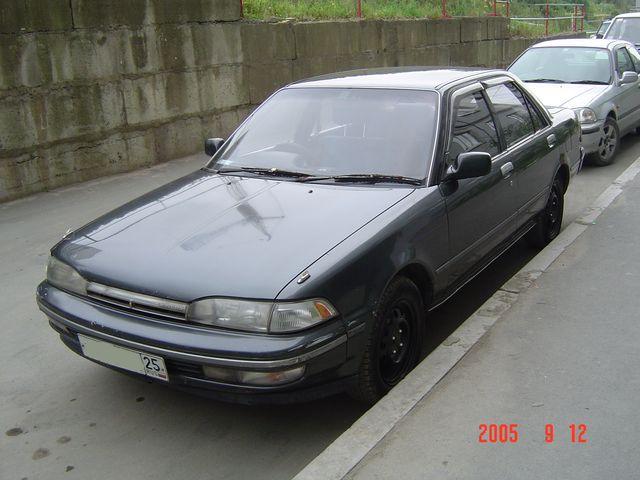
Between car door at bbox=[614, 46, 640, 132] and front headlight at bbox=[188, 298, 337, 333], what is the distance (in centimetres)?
769

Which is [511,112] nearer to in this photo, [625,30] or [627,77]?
[627,77]

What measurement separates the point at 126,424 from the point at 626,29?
47.6 ft

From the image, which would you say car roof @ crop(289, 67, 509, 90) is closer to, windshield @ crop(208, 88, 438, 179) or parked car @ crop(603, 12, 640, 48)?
windshield @ crop(208, 88, 438, 179)

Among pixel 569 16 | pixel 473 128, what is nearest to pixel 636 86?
pixel 473 128

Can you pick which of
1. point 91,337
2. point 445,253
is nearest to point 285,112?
point 445,253

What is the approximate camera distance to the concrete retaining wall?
24.1 feet

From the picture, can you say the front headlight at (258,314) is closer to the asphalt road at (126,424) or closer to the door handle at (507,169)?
the asphalt road at (126,424)

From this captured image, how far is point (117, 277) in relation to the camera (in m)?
3.18

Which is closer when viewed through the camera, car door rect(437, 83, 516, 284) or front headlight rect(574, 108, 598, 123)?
car door rect(437, 83, 516, 284)

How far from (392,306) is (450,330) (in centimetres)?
124

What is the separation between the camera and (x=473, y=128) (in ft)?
14.7
